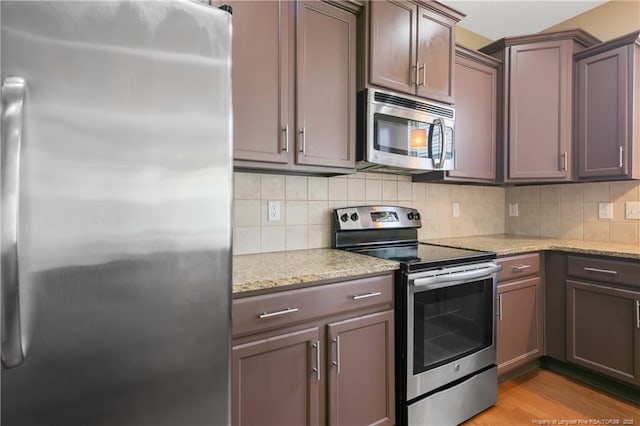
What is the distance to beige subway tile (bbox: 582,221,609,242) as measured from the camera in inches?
97.7

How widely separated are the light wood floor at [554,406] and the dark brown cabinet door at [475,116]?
1.43 m

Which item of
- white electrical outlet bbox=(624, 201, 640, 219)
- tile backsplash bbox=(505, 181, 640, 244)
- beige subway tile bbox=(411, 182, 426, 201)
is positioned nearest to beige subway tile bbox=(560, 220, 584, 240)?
tile backsplash bbox=(505, 181, 640, 244)

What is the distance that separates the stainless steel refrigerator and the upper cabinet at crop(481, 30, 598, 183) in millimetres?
2346

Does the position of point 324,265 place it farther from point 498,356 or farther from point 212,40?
point 498,356

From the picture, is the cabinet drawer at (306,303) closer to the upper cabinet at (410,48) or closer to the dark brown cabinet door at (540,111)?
the upper cabinet at (410,48)

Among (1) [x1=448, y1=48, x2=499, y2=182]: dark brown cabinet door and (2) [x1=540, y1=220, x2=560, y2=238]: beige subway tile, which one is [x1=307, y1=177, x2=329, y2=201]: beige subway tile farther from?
(2) [x1=540, y1=220, x2=560, y2=238]: beige subway tile

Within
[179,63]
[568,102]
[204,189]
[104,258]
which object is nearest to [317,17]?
[179,63]

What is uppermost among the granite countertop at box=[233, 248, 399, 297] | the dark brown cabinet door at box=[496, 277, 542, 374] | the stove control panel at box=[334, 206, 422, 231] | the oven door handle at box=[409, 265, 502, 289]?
the stove control panel at box=[334, 206, 422, 231]

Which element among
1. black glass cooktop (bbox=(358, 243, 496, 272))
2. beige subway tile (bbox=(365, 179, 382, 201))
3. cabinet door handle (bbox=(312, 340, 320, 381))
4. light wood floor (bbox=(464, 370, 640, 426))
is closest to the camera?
cabinet door handle (bbox=(312, 340, 320, 381))

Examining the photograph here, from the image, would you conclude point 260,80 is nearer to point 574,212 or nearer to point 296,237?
point 296,237

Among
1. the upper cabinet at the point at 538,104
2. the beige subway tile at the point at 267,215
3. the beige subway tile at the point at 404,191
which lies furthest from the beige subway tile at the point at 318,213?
the upper cabinet at the point at 538,104

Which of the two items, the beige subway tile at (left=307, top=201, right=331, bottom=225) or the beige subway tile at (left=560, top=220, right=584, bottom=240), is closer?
the beige subway tile at (left=307, top=201, right=331, bottom=225)

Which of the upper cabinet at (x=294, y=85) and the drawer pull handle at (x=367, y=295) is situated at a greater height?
A: the upper cabinet at (x=294, y=85)

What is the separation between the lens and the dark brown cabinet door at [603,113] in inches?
85.5
